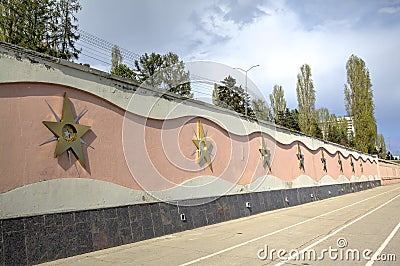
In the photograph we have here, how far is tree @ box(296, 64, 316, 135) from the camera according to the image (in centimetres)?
4297

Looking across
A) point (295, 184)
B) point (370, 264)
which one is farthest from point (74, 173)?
point (295, 184)

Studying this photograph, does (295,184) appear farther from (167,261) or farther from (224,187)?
(167,261)

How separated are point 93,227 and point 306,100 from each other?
39307 millimetres

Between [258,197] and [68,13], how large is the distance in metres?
16.4

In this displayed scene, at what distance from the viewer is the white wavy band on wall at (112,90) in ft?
22.1

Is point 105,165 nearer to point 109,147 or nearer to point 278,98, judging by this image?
point 109,147

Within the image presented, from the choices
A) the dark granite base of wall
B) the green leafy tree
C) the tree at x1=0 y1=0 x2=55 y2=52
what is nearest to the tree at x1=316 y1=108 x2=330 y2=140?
the green leafy tree

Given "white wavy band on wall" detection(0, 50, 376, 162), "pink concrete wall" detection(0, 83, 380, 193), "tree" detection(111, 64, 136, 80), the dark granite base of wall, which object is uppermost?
"tree" detection(111, 64, 136, 80)

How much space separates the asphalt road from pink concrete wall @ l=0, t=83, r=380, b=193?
1.75 m

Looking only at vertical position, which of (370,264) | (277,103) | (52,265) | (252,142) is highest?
(277,103)

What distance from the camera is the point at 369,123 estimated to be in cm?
4616

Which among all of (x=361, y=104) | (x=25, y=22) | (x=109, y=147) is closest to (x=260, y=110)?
(x=109, y=147)

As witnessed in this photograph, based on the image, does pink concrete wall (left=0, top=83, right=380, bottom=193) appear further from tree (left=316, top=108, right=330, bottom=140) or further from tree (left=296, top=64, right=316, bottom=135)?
tree (left=316, top=108, right=330, bottom=140)

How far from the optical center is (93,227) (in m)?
7.57
